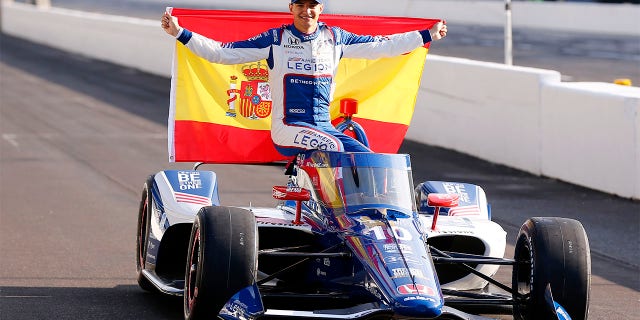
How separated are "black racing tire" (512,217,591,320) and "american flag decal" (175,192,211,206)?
7.45ft

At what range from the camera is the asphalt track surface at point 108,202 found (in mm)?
9227

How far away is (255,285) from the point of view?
7328mm

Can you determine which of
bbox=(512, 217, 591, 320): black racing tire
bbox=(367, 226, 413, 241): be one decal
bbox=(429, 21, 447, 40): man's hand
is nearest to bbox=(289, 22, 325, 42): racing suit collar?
bbox=(429, 21, 447, 40): man's hand

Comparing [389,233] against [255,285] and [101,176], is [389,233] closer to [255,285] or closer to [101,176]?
[255,285]

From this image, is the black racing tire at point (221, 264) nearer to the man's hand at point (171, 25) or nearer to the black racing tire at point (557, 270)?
the black racing tire at point (557, 270)

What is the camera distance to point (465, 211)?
9234mm

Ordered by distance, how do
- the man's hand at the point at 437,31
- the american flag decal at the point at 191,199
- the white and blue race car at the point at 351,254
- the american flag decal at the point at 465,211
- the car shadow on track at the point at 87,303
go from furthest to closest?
1. the man's hand at the point at 437,31
2. the american flag decal at the point at 465,211
3. the american flag decal at the point at 191,199
4. the car shadow on track at the point at 87,303
5. the white and blue race car at the point at 351,254

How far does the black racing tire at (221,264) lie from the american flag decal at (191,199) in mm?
1417

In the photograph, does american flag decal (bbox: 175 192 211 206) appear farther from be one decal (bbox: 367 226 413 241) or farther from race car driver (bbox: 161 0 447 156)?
be one decal (bbox: 367 226 413 241)

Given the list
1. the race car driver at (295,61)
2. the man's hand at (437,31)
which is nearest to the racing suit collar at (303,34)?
the race car driver at (295,61)

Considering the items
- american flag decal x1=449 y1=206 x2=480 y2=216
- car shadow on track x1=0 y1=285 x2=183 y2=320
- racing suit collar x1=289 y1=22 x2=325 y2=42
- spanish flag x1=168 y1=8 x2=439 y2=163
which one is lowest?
car shadow on track x1=0 y1=285 x2=183 y2=320

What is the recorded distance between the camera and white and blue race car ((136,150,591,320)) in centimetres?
722

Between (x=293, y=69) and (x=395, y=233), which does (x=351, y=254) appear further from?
(x=293, y=69)

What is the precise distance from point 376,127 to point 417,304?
147 inches
